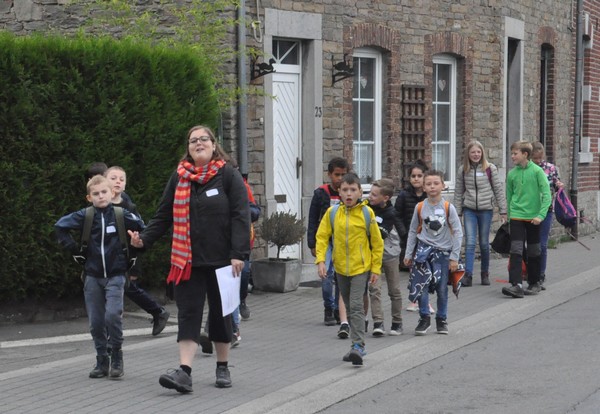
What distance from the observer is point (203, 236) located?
8094 mm

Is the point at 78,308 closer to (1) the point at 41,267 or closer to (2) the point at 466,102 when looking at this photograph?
(1) the point at 41,267

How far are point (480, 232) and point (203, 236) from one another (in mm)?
7640

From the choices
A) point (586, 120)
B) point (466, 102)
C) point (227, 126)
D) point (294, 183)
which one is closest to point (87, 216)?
point (227, 126)

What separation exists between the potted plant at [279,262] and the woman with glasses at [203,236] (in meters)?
5.36

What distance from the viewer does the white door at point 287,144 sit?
15140mm

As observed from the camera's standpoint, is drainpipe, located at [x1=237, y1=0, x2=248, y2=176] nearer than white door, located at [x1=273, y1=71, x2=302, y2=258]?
Yes

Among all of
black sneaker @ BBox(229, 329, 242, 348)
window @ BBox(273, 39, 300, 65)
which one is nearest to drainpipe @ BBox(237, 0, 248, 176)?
window @ BBox(273, 39, 300, 65)

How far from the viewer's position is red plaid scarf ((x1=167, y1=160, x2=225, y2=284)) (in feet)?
Result: 26.6

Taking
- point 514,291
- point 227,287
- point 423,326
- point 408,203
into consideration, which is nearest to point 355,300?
point 227,287

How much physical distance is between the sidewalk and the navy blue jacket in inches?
31.6

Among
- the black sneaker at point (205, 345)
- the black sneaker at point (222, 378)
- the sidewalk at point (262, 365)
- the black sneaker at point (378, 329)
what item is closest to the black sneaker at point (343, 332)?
the sidewalk at point (262, 365)

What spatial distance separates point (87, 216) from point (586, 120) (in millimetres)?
17197

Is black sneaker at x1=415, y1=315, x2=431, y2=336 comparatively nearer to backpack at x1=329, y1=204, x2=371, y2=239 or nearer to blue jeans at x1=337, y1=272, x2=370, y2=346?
blue jeans at x1=337, y1=272, x2=370, y2=346

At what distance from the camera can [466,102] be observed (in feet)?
61.2
